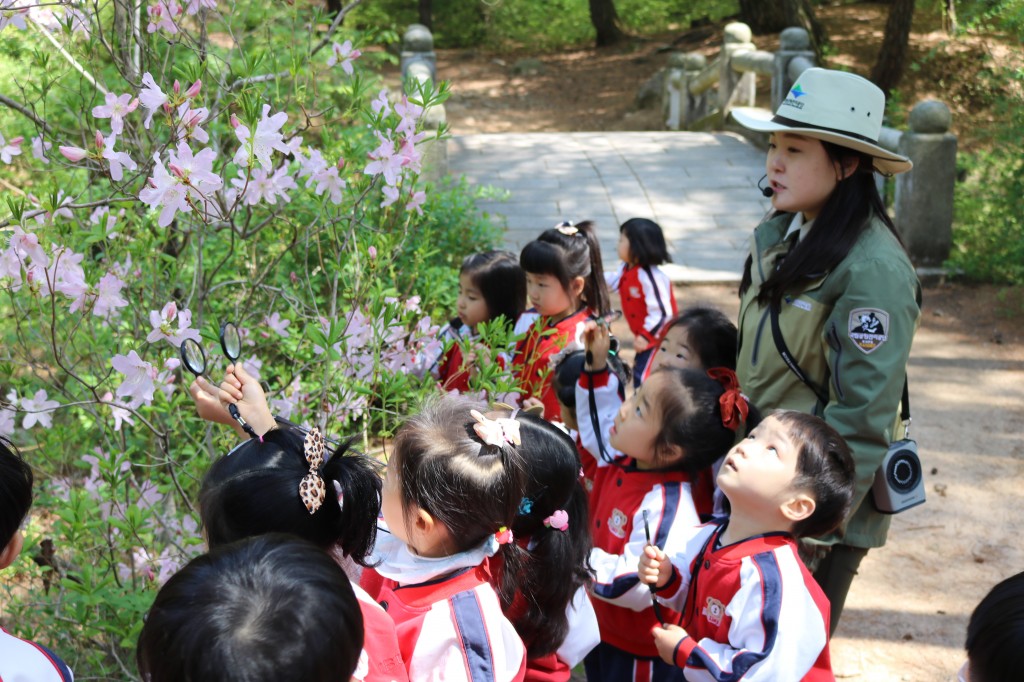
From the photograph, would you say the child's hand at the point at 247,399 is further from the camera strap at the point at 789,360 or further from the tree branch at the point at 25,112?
the camera strap at the point at 789,360

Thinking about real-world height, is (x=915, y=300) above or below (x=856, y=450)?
above

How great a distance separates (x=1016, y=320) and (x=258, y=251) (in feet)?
18.0

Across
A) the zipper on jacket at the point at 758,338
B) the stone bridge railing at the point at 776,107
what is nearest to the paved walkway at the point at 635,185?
the stone bridge railing at the point at 776,107

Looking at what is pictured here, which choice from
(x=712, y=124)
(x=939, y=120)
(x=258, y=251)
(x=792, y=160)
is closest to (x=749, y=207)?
(x=939, y=120)

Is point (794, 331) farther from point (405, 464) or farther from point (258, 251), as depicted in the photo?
point (258, 251)

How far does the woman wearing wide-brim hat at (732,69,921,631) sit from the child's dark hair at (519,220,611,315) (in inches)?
43.1

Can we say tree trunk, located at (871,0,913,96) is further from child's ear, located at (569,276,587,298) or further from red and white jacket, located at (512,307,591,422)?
red and white jacket, located at (512,307,591,422)

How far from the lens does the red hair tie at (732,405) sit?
263 cm

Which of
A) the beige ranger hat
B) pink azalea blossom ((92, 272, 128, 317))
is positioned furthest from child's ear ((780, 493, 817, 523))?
pink azalea blossom ((92, 272, 128, 317))

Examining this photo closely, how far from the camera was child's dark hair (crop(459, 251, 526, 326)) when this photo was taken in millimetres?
3895

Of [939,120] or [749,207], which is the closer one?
[939,120]

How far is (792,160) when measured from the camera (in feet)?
9.03

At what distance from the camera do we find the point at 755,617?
2244 millimetres

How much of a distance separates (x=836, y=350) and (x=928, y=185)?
5.89 metres
